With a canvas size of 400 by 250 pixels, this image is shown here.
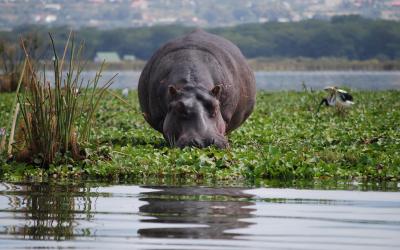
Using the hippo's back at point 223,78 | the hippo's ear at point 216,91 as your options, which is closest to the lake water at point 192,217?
the hippo's ear at point 216,91

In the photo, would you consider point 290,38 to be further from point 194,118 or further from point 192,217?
point 192,217

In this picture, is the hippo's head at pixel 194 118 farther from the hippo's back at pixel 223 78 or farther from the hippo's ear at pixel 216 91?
the hippo's back at pixel 223 78

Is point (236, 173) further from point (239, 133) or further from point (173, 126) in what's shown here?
point (239, 133)

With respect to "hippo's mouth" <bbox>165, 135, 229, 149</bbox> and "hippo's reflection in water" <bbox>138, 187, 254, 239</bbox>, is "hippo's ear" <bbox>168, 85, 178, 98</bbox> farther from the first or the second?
"hippo's reflection in water" <bbox>138, 187, 254, 239</bbox>

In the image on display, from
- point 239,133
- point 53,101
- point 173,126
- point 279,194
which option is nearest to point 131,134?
point 239,133

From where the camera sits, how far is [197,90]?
41.7ft

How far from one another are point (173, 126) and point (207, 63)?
1181mm

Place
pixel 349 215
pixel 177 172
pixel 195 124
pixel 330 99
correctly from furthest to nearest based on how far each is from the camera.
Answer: pixel 330 99
pixel 195 124
pixel 177 172
pixel 349 215

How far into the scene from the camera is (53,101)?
1130 cm

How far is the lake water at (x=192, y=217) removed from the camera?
7.13 m

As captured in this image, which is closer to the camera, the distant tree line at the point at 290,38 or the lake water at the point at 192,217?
the lake water at the point at 192,217

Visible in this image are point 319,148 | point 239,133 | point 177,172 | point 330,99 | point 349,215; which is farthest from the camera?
point 330,99

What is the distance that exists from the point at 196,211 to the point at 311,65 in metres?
101

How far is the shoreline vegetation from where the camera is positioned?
105 metres
